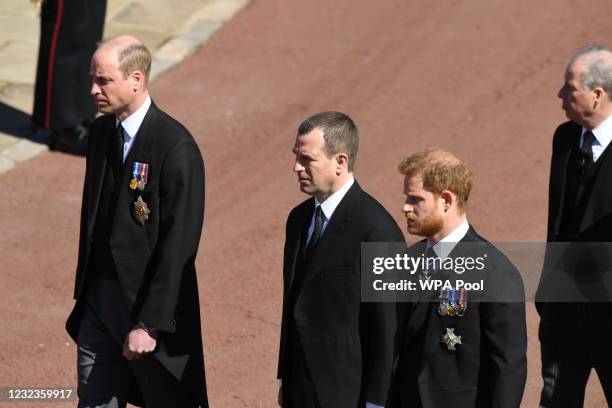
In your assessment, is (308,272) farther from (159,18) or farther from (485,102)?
(159,18)

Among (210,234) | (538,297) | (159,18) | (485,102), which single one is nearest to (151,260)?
(538,297)

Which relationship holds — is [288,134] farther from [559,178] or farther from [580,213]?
[580,213]

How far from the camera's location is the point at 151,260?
567 cm

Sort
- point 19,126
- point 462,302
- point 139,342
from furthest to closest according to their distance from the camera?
1. point 19,126
2. point 139,342
3. point 462,302

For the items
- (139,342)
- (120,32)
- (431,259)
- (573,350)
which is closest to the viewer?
(431,259)

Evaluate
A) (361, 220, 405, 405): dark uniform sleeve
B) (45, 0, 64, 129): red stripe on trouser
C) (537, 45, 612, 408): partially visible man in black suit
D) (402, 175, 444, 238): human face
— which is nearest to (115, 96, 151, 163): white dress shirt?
(361, 220, 405, 405): dark uniform sleeve

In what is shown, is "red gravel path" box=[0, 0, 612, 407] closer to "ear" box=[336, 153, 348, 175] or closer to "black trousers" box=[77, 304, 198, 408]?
"black trousers" box=[77, 304, 198, 408]

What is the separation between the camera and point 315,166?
522cm

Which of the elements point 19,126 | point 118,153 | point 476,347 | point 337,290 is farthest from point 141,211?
point 19,126

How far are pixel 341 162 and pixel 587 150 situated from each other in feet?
4.20

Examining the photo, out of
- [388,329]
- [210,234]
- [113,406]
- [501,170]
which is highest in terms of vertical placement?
[501,170]

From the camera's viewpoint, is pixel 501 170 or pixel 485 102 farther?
pixel 485 102

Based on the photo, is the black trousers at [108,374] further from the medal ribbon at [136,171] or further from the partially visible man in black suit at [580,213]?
the partially visible man in black suit at [580,213]

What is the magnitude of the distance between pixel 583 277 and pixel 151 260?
1.98m
